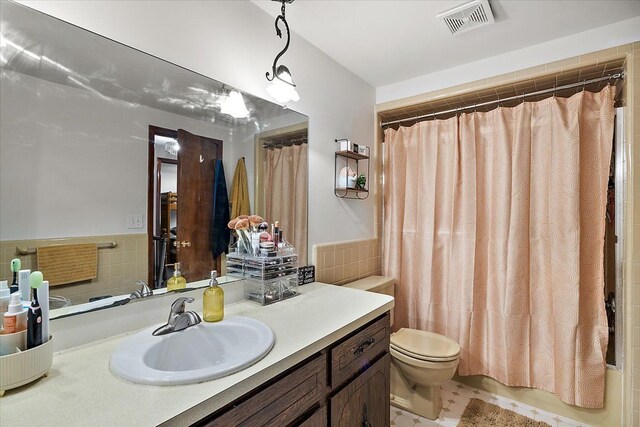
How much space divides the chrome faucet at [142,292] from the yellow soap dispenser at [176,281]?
3.0 inches

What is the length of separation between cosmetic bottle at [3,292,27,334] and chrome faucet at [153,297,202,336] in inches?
13.6

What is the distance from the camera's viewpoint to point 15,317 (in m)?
0.74

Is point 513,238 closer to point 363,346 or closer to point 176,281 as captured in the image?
point 363,346

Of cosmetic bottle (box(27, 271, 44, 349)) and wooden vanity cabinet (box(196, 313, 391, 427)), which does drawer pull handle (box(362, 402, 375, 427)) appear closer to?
wooden vanity cabinet (box(196, 313, 391, 427))

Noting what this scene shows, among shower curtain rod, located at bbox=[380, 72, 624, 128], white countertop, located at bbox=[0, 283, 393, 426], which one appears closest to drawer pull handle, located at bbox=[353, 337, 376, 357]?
white countertop, located at bbox=[0, 283, 393, 426]

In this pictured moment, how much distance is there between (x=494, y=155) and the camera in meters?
2.13

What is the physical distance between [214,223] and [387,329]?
97 cm

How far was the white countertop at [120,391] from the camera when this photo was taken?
632mm

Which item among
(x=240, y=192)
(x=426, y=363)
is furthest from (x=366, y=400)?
(x=240, y=192)

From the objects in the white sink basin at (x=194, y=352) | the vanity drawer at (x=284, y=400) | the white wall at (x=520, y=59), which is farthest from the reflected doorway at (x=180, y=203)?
the white wall at (x=520, y=59)

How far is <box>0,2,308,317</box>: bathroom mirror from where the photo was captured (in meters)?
0.89

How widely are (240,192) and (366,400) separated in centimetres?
110

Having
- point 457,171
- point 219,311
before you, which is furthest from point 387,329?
point 457,171

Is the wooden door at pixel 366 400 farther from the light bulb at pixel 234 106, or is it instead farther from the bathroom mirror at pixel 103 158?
the light bulb at pixel 234 106
